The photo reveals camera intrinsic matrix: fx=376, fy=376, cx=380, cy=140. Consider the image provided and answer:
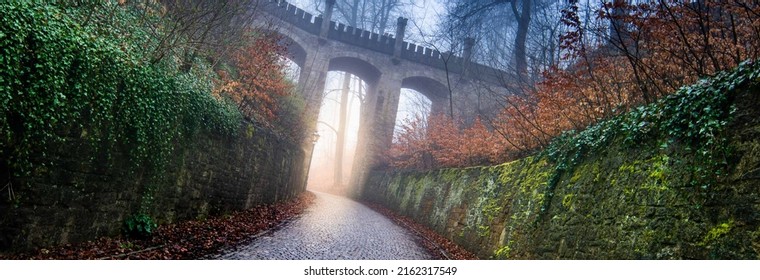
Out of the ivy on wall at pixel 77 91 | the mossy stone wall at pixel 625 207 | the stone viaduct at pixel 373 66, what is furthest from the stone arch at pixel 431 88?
the ivy on wall at pixel 77 91

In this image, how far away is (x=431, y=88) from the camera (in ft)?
76.8

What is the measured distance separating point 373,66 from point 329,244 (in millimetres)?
17164

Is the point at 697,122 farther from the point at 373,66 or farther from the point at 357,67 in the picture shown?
the point at 357,67

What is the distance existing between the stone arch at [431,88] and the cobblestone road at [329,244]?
13.2 meters

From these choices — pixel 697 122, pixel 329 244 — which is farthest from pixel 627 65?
pixel 329 244

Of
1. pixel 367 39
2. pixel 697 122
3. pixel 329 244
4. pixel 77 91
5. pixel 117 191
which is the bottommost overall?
pixel 329 244

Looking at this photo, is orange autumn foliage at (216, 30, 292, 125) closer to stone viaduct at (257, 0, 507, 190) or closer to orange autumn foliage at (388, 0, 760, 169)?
orange autumn foliage at (388, 0, 760, 169)

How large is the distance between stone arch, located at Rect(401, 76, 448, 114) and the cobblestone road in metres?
13.2

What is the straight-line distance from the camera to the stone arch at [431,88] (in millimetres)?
21950

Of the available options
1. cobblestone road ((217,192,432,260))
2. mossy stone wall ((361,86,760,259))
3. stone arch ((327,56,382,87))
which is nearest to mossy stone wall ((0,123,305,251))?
cobblestone road ((217,192,432,260))

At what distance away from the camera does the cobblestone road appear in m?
5.42
